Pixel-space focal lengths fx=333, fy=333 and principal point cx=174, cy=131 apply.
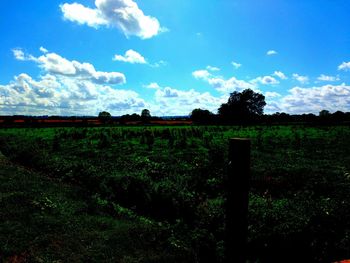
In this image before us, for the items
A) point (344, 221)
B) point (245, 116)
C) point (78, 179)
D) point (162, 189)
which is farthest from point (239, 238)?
point (245, 116)

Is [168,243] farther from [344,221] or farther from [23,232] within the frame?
[344,221]

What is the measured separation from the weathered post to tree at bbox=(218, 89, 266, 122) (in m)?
93.6

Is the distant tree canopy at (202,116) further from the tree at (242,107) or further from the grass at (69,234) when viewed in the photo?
the grass at (69,234)

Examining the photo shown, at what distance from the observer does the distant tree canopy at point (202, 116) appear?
9537 centimetres

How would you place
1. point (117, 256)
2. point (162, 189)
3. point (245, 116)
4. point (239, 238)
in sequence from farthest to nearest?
point (245, 116), point (162, 189), point (117, 256), point (239, 238)

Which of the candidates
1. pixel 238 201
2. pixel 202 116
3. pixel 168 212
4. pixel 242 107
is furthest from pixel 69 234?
pixel 242 107

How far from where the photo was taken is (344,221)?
8.73 m

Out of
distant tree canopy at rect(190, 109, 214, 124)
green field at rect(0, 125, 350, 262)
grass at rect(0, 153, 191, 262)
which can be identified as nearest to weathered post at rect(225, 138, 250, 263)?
green field at rect(0, 125, 350, 262)

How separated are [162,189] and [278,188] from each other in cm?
437

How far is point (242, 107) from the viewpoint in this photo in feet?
343

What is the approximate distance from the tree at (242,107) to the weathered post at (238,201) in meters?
93.6

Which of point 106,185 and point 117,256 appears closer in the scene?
point 117,256

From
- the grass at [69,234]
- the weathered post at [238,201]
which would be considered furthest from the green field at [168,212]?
the weathered post at [238,201]

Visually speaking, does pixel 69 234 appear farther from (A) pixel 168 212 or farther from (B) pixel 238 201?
(B) pixel 238 201
